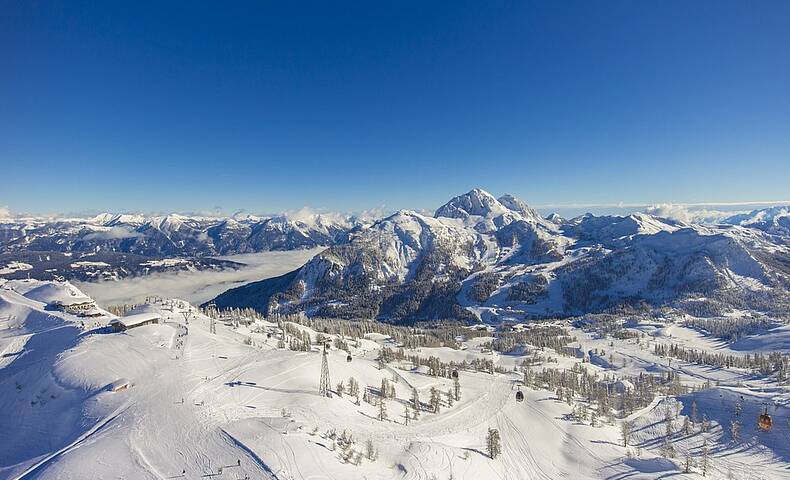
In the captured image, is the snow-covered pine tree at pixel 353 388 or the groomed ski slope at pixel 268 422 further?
the snow-covered pine tree at pixel 353 388

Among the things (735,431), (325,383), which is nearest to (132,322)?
(325,383)

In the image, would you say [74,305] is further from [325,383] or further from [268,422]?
[268,422]

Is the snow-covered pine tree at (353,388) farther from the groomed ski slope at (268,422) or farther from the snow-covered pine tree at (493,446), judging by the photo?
the snow-covered pine tree at (493,446)

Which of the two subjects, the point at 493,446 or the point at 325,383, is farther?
the point at 325,383

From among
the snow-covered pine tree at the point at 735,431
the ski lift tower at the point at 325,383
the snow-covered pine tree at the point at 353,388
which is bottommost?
the snow-covered pine tree at the point at 735,431

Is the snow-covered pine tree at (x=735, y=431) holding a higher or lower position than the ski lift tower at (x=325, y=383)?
lower

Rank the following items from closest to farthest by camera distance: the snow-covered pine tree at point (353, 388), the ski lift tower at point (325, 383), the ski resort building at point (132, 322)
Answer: the ski lift tower at point (325, 383)
the snow-covered pine tree at point (353, 388)
the ski resort building at point (132, 322)

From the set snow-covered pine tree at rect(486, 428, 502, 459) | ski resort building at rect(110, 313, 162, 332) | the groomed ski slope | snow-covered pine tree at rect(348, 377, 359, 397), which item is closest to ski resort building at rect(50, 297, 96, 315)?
the groomed ski slope

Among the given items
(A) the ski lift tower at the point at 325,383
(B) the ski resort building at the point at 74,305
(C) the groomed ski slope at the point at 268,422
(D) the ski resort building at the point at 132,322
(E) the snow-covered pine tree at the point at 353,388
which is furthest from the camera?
(B) the ski resort building at the point at 74,305

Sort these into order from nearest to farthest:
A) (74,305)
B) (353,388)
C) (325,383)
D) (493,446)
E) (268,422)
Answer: (268,422) → (493,446) → (325,383) → (353,388) → (74,305)

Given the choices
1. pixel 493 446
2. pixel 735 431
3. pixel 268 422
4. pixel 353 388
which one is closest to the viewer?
pixel 268 422

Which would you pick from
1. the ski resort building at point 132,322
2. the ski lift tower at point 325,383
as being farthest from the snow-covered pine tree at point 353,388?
the ski resort building at point 132,322
